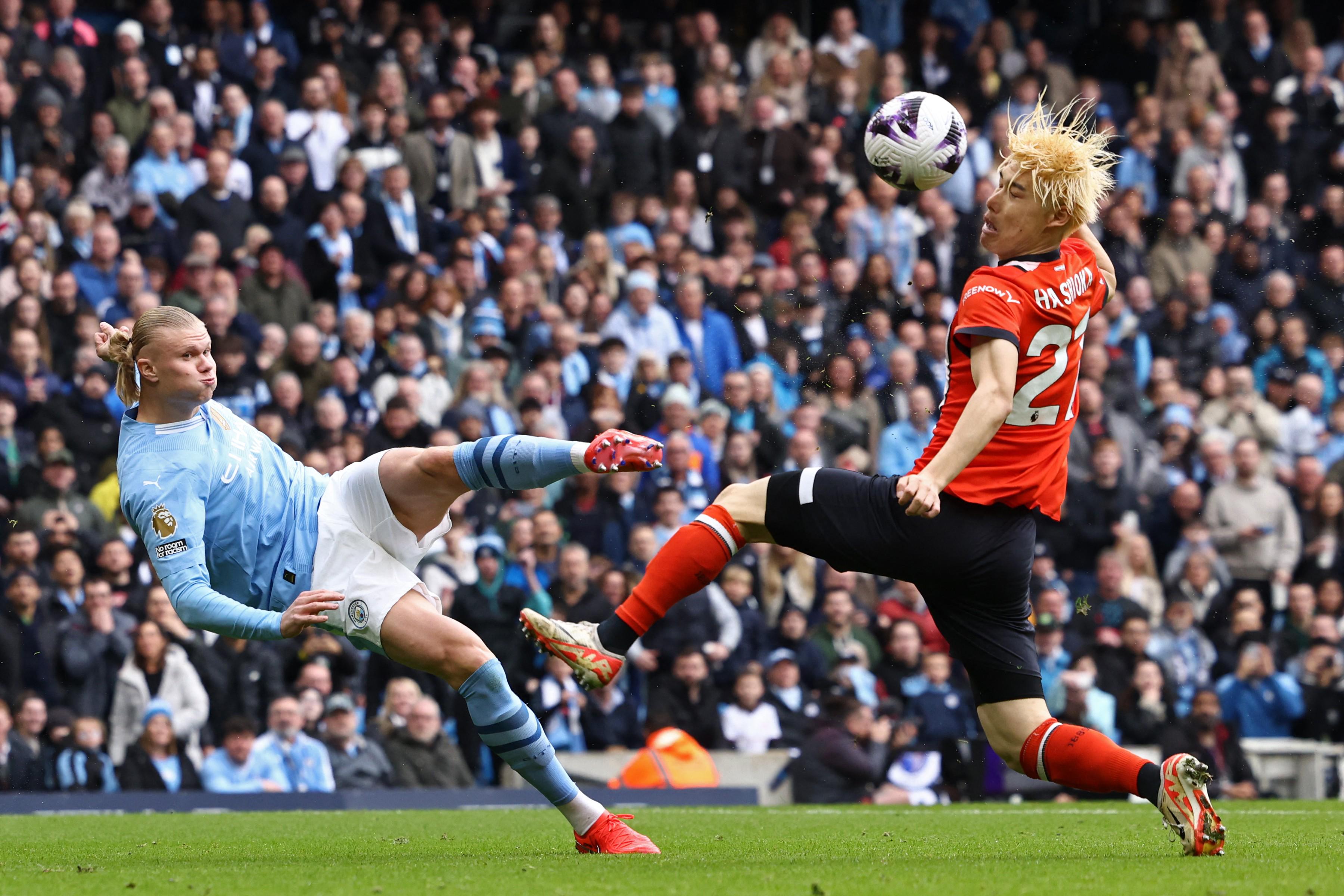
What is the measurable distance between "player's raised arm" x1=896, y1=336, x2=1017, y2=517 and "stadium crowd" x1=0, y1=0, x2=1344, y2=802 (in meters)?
5.79

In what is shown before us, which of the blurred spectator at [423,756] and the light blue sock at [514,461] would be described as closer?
the light blue sock at [514,461]

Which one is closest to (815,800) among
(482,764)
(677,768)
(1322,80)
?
(677,768)

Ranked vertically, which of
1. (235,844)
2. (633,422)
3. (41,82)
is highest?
(41,82)

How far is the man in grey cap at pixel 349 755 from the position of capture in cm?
1094

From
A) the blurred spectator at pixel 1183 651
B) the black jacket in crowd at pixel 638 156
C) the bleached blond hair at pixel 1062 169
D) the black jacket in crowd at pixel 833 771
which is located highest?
the black jacket in crowd at pixel 638 156

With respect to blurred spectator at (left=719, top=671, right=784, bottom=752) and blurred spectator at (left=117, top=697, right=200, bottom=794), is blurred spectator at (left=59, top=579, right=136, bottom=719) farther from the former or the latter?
blurred spectator at (left=719, top=671, right=784, bottom=752)

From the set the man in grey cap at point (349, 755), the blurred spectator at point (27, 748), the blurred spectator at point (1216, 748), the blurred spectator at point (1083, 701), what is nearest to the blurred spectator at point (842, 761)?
the blurred spectator at point (1083, 701)

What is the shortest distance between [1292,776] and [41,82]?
10733 millimetres

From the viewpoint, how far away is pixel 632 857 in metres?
5.93

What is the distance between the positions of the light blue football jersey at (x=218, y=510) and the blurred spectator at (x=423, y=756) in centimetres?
479

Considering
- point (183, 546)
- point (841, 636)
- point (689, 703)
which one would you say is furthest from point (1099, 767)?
point (841, 636)

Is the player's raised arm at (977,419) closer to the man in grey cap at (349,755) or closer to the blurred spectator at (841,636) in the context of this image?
the man in grey cap at (349,755)

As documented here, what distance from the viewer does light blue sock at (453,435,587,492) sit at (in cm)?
602

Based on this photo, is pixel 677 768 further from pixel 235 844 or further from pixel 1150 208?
pixel 1150 208
